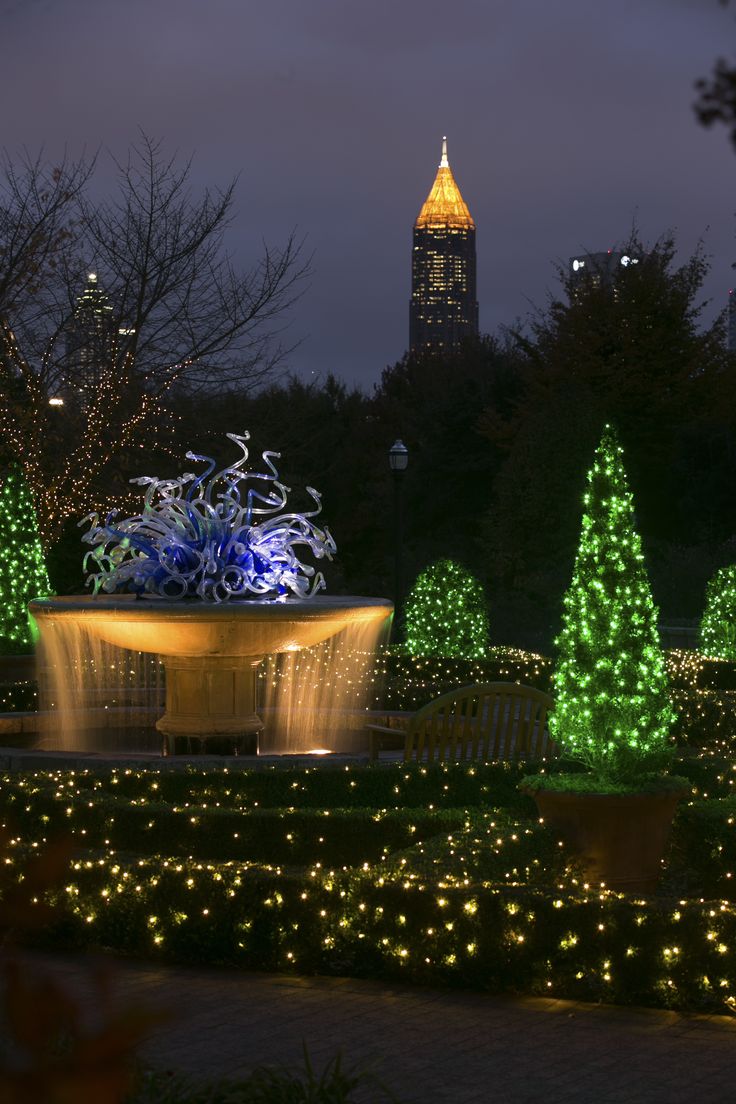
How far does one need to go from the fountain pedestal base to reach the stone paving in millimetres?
5326

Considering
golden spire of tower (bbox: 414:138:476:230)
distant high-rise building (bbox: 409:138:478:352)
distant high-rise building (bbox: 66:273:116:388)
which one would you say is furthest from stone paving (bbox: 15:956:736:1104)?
golden spire of tower (bbox: 414:138:476:230)

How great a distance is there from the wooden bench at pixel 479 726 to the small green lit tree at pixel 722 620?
7.66 meters

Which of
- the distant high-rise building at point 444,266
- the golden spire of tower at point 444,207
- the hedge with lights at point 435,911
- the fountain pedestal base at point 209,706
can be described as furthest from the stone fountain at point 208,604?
the golden spire of tower at point 444,207

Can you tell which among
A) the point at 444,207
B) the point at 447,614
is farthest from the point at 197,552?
the point at 444,207

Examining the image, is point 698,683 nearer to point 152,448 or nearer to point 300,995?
point 152,448

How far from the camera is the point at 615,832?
7.36 meters

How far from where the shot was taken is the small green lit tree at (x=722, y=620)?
18.2 metres

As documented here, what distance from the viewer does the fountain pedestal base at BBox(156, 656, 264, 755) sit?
11.7 metres

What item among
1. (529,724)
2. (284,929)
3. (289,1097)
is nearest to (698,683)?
(529,724)

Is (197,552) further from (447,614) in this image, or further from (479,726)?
(447,614)

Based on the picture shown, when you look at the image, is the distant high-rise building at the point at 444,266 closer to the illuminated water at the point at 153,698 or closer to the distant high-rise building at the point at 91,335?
the distant high-rise building at the point at 91,335

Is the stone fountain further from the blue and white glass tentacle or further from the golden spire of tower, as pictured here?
the golden spire of tower

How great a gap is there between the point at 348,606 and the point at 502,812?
3.57 meters

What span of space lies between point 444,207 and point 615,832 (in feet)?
354
